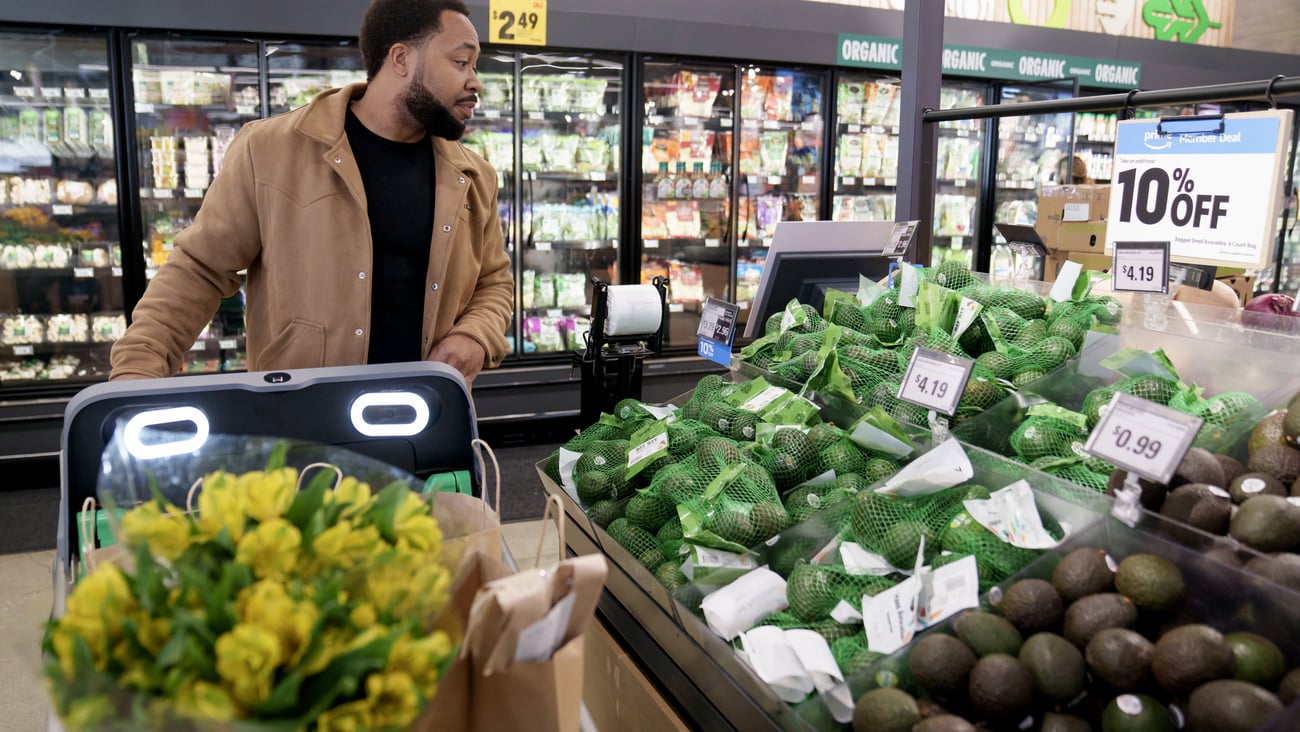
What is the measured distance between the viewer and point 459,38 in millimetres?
2291

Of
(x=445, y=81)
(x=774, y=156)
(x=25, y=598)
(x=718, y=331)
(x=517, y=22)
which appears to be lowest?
(x=25, y=598)

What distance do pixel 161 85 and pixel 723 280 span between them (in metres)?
3.19

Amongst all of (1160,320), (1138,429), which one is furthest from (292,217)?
(1160,320)

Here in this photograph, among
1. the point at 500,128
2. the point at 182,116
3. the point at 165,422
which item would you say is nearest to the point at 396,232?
the point at 165,422

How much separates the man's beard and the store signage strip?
143 inches

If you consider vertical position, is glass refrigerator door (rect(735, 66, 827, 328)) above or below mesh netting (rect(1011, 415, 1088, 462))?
above

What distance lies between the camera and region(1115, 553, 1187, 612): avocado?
1118 mm

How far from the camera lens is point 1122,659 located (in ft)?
3.42

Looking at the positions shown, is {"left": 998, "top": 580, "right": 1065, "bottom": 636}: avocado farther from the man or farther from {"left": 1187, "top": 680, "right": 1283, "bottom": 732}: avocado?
the man

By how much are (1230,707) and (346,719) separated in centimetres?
86

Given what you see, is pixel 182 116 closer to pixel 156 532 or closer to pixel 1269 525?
pixel 156 532

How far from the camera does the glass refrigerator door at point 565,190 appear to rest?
16.7 feet

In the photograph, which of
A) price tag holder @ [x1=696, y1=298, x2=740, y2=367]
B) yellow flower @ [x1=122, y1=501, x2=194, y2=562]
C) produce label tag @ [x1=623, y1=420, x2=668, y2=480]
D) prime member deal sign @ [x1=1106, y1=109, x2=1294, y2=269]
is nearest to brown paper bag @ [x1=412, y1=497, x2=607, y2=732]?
yellow flower @ [x1=122, y1=501, x2=194, y2=562]

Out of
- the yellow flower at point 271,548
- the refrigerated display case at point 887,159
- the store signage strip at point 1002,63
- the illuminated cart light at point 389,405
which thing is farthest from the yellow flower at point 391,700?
the store signage strip at point 1002,63
